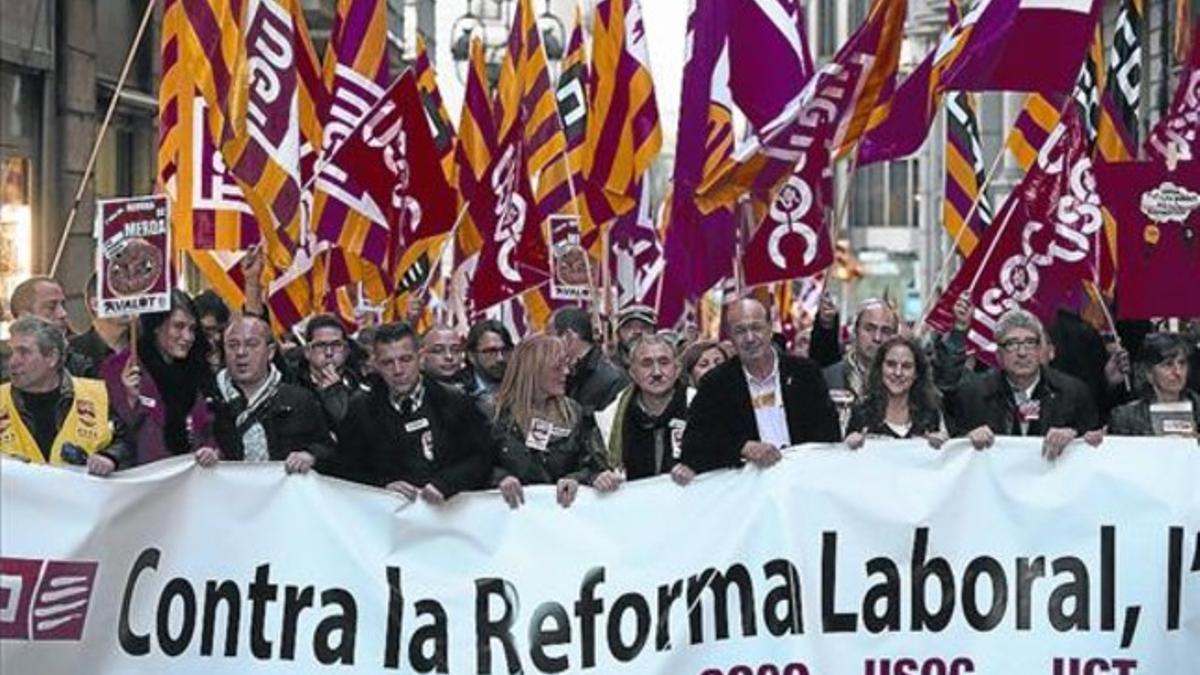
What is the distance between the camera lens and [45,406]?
9672 mm

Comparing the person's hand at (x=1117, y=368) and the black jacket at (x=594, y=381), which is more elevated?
the person's hand at (x=1117, y=368)

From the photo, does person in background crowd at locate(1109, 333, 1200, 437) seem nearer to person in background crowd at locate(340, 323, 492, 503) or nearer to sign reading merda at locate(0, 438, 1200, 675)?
sign reading merda at locate(0, 438, 1200, 675)

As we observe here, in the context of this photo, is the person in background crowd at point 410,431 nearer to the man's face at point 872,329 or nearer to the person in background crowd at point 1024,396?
the person in background crowd at point 1024,396

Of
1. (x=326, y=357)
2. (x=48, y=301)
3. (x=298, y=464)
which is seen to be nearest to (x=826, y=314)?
(x=326, y=357)

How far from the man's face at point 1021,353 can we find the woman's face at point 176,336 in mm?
3364

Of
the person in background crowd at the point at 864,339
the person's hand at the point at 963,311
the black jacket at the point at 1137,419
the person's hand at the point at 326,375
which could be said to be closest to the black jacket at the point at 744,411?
the black jacket at the point at 1137,419

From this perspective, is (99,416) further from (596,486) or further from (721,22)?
(721,22)

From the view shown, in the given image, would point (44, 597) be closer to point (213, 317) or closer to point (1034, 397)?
point (1034, 397)

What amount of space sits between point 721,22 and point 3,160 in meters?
8.17

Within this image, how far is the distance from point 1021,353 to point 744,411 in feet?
4.45

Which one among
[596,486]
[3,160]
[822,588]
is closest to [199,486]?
[596,486]

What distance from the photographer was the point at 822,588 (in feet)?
30.7

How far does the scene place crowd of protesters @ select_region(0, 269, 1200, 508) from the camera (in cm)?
969

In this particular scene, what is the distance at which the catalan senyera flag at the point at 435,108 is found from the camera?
800 inches
